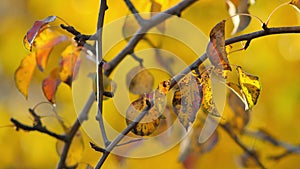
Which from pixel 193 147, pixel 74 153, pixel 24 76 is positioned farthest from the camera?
pixel 193 147

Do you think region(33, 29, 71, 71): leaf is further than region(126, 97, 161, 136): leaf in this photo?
Yes

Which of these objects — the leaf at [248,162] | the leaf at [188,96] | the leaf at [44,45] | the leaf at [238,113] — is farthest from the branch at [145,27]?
the leaf at [248,162]

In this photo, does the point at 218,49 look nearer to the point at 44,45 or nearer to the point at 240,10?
the point at 240,10

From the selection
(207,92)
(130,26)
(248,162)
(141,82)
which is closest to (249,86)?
(207,92)

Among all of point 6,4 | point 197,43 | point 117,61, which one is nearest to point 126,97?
point 117,61

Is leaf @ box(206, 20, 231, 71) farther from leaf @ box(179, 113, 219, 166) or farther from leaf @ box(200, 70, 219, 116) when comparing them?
leaf @ box(179, 113, 219, 166)

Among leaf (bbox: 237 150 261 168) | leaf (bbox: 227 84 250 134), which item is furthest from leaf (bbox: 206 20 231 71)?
leaf (bbox: 237 150 261 168)
